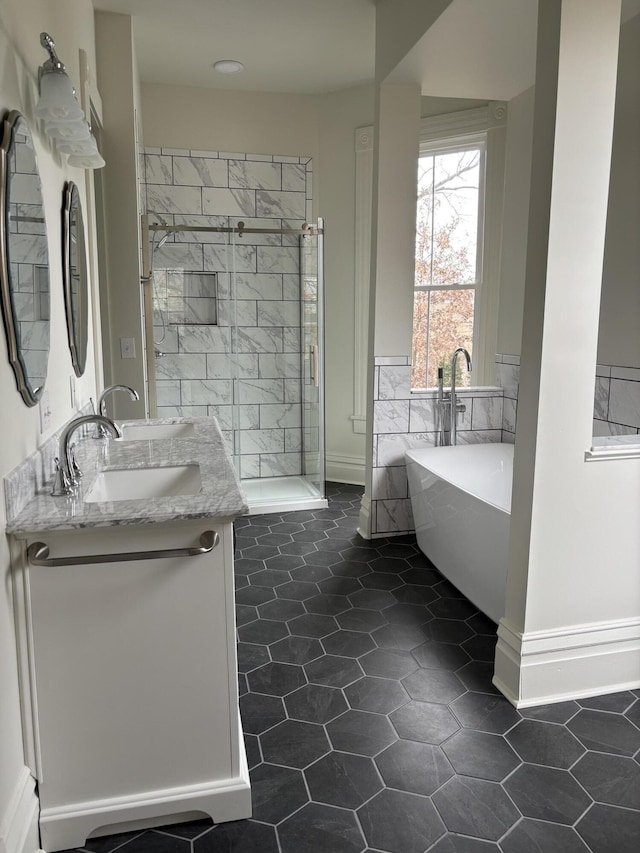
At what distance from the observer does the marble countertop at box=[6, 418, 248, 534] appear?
148 centimetres

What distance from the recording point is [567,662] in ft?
7.30

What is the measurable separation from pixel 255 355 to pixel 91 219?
2.11m

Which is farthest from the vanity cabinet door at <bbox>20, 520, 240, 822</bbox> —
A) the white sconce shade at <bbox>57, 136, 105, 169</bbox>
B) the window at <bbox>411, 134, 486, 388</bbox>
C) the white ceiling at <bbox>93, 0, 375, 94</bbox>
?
the window at <bbox>411, 134, 486, 388</bbox>

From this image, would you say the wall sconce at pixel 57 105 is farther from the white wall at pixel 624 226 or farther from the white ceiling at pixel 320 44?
the white wall at pixel 624 226

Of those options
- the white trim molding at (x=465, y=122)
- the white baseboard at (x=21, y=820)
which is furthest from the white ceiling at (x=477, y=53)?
the white baseboard at (x=21, y=820)

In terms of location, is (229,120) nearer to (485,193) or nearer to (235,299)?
(235,299)

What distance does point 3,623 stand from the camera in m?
1.41

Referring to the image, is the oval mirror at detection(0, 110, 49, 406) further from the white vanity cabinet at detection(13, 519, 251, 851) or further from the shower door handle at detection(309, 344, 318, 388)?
the shower door handle at detection(309, 344, 318, 388)

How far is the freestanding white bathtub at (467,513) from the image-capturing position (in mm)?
2656

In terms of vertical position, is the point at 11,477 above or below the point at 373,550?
above

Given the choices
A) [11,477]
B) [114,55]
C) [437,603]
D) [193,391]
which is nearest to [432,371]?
[193,391]

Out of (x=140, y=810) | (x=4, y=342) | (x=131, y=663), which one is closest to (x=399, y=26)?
(x=4, y=342)

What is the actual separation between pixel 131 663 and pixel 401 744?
922 mm

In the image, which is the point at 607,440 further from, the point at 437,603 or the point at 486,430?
the point at 486,430
